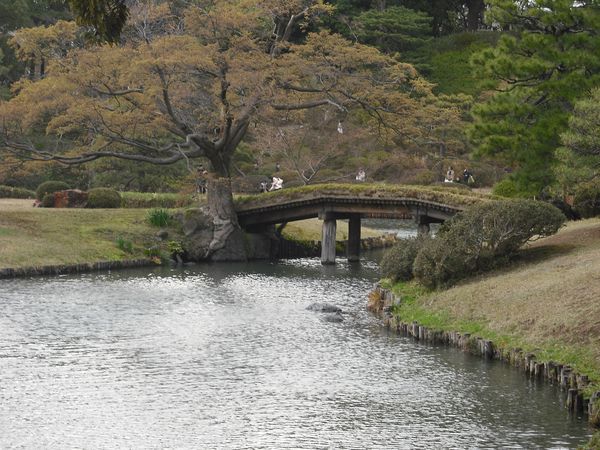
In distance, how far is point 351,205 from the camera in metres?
51.0

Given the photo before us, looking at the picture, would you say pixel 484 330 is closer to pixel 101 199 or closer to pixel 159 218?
pixel 159 218

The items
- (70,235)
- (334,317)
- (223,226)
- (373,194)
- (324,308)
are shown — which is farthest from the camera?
(223,226)

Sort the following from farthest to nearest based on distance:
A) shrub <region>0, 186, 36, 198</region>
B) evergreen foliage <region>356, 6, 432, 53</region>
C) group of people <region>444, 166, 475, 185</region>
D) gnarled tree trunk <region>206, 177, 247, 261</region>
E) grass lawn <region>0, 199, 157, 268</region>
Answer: evergreen foliage <region>356, 6, 432, 53</region>
group of people <region>444, 166, 475, 185</region>
shrub <region>0, 186, 36, 198</region>
gnarled tree trunk <region>206, 177, 247, 261</region>
grass lawn <region>0, 199, 157, 268</region>

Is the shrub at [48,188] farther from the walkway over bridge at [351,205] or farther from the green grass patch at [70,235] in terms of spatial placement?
the walkway over bridge at [351,205]

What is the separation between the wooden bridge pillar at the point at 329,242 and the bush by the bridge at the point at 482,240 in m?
18.2

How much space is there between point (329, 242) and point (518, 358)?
90.7 feet

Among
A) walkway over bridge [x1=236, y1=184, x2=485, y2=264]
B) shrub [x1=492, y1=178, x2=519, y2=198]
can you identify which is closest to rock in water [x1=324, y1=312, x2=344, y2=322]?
walkway over bridge [x1=236, y1=184, x2=485, y2=264]

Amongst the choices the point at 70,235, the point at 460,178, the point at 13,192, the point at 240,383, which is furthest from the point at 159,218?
the point at 460,178

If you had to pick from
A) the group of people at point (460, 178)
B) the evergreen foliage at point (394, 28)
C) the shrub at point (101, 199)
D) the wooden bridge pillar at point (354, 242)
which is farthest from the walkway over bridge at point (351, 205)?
the evergreen foliage at point (394, 28)

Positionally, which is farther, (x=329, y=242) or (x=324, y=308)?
(x=329, y=242)

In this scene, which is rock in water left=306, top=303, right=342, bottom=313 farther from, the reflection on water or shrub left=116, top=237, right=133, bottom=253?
shrub left=116, top=237, right=133, bottom=253

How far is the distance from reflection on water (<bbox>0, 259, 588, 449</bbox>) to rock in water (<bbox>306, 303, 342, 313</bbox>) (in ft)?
1.16

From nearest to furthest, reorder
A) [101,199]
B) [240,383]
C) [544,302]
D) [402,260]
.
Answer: [240,383] < [544,302] < [402,260] < [101,199]

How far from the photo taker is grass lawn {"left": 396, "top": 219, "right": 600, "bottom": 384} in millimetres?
24422
